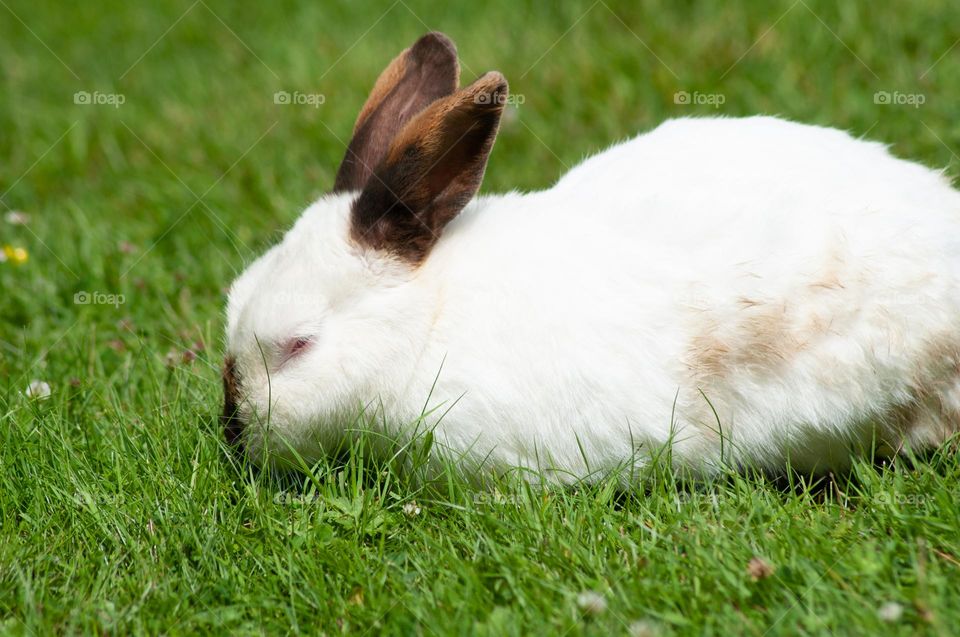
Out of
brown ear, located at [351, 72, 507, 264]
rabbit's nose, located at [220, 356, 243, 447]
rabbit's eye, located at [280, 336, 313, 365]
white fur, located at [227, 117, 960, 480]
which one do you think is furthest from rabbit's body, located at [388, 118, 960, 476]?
rabbit's nose, located at [220, 356, 243, 447]

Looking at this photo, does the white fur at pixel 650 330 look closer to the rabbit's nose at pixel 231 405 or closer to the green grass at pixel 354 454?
the rabbit's nose at pixel 231 405

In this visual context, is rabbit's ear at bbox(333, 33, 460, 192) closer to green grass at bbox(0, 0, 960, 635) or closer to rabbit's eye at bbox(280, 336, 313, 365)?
rabbit's eye at bbox(280, 336, 313, 365)

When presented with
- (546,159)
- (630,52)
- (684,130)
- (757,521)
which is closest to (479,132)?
(684,130)

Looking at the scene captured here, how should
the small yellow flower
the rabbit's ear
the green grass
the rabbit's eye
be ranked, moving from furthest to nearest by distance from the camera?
the small yellow flower, the rabbit's ear, the rabbit's eye, the green grass

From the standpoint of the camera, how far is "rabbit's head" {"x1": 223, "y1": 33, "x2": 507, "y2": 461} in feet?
11.0

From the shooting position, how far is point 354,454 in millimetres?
3312

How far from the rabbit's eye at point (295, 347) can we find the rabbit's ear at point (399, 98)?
63 centimetres

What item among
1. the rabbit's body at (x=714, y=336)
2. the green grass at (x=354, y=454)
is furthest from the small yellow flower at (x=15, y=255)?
the rabbit's body at (x=714, y=336)

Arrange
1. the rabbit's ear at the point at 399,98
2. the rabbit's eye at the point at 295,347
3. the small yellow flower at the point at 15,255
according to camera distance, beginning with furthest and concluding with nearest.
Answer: the small yellow flower at the point at 15,255, the rabbit's ear at the point at 399,98, the rabbit's eye at the point at 295,347

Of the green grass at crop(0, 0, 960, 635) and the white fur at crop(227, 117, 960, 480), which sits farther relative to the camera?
the white fur at crop(227, 117, 960, 480)

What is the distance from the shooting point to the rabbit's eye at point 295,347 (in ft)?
11.2

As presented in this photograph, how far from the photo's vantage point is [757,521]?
2.98m

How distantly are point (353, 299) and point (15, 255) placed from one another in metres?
2.17

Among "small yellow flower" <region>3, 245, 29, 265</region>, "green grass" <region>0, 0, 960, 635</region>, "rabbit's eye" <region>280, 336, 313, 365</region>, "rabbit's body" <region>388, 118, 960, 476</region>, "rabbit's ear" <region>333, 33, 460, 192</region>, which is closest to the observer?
"green grass" <region>0, 0, 960, 635</region>
